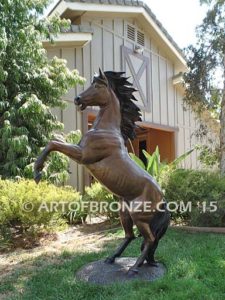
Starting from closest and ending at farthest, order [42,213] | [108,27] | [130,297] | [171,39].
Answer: [130,297], [42,213], [108,27], [171,39]

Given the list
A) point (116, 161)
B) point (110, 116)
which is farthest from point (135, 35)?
point (116, 161)

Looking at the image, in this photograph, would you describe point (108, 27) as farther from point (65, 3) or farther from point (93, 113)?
point (93, 113)

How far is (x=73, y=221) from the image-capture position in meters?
6.86

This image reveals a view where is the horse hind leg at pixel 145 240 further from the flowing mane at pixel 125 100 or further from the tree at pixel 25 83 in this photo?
the tree at pixel 25 83

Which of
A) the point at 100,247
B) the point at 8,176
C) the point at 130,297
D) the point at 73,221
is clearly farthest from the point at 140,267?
the point at 8,176

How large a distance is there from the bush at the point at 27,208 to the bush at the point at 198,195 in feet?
6.37

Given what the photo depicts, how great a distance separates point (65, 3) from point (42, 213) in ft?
19.1

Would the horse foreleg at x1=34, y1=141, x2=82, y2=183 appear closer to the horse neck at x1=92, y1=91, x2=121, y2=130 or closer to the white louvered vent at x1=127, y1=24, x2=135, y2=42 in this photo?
the horse neck at x1=92, y1=91, x2=121, y2=130

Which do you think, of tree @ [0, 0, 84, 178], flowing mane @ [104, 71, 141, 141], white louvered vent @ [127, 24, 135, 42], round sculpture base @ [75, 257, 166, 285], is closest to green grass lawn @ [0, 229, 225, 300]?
round sculpture base @ [75, 257, 166, 285]

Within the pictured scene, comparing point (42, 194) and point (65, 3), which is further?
point (65, 3)

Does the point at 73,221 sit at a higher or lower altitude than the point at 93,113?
lower

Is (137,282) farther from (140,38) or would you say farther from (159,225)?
(140,38)

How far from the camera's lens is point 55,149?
Answer: 325cm

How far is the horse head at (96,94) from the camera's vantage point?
11.4 ft
